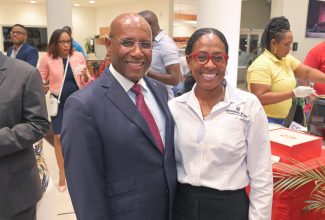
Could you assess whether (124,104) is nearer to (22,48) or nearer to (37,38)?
(22,48)

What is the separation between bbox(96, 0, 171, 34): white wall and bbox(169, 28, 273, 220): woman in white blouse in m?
8.92

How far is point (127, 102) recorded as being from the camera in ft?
3.93

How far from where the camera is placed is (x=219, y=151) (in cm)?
130

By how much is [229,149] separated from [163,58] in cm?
161

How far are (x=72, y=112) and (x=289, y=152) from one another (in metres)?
1.21

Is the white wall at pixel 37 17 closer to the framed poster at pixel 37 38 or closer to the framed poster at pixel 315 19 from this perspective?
the framed poster at pixel 37 38

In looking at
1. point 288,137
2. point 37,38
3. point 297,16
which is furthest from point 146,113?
point 37,38

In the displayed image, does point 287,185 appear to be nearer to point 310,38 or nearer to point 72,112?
point 72,112

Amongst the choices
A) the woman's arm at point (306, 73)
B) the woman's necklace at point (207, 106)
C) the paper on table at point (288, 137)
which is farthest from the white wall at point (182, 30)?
the woman's necklace at point (207, 106)

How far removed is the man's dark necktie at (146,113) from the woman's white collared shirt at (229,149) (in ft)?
0.41

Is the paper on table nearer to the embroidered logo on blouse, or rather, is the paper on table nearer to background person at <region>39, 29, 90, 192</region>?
the embroidered logo on blouse

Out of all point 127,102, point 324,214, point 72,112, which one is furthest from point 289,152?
point 72,112

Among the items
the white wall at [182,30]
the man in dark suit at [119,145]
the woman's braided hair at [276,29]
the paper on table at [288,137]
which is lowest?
the paper on table at [288,137]

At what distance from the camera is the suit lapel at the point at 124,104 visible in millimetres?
1175
